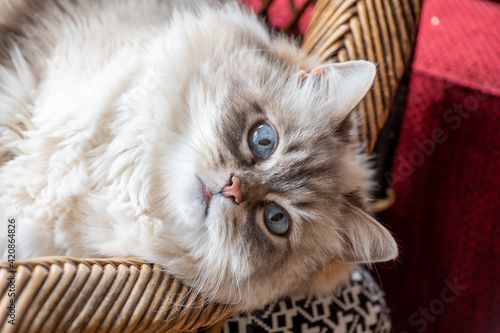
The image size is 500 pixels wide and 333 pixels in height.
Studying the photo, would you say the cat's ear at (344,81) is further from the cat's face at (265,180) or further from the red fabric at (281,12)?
the red fabric at (281,12)

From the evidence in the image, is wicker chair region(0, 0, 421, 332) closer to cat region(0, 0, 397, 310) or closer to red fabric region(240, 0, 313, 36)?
cat region(0, 0, 397, 310)

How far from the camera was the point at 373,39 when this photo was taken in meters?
1.15

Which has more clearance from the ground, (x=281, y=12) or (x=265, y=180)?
(x=281, y=12)

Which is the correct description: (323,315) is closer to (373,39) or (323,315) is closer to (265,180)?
(265,180)

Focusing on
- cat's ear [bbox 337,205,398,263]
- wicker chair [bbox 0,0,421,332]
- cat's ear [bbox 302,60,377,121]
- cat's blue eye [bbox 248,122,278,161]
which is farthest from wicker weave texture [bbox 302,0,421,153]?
cat's blue eye [bbox 248,122,278,161]

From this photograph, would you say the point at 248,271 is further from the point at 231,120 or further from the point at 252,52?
the point at 252,52

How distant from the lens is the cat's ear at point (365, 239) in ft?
3.39

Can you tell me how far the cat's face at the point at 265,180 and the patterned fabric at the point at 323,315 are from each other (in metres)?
0.16

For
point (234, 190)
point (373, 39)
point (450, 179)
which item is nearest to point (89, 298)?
point (234, 190)

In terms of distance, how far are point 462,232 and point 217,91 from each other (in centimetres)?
122

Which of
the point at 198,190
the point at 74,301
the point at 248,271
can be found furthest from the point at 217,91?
the point at 74,301

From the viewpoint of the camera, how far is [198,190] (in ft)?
3.02

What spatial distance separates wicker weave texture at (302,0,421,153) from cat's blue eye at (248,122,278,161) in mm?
359

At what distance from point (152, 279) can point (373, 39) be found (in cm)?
90
